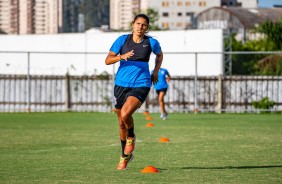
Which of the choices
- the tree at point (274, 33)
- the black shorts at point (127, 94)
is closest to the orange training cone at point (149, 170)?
the black shorts at point (127, 94)

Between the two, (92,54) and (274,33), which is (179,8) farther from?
(92,54)

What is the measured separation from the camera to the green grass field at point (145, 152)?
12.9m

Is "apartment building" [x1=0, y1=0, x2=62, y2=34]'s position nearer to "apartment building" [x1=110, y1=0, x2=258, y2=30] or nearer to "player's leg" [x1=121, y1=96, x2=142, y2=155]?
"apartment building" [x1=110, y1=0, x2=258, y2=30]

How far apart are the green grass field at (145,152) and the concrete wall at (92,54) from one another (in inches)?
622

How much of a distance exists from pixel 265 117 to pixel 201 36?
13.7m

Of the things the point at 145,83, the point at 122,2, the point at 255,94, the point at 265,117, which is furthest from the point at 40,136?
the point at 122,2

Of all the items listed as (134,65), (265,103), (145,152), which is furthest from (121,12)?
(134,65)

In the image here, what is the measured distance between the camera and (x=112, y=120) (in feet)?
98.8

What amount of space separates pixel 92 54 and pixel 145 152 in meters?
29.9

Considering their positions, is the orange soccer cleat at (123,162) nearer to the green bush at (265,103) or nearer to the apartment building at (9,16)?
the green bush at (265,103)

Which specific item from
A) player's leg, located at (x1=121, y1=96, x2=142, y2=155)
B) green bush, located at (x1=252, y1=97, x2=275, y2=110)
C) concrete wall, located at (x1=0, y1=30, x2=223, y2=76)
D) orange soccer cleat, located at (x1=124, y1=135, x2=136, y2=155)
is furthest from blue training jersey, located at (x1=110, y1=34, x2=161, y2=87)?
concrete wall, located at (x1=0, y1=30, x2=223, y2=76)

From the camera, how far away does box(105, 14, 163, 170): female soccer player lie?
14.0 meters

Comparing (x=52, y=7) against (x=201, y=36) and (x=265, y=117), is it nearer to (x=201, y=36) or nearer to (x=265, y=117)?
(x=201, y=36)

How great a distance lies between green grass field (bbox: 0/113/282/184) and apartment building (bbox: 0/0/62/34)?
210 ft
